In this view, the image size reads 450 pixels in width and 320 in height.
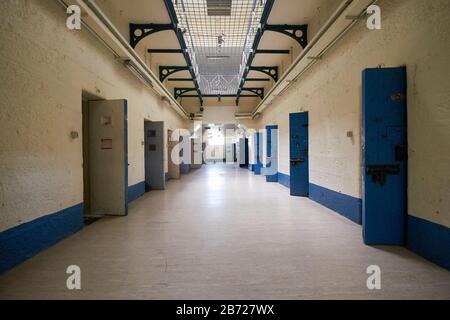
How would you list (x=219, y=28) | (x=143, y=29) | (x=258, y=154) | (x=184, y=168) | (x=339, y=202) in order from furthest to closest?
(x=184, y=168) → (x=258, y=154) → (x=219, y=28) → (x=143, y=29) → (x=339, y=202)

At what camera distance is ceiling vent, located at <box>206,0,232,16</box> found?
197 inches

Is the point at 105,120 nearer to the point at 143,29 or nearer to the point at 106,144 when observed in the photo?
the point at 106,144

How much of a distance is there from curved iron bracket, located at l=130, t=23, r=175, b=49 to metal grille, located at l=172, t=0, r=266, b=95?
1.37ft

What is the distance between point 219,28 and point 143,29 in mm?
1798

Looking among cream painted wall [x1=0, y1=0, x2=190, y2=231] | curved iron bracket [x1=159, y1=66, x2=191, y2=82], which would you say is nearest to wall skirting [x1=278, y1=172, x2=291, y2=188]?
curved iron bracket [x1=159, y1=66, x2=191, y2=82]

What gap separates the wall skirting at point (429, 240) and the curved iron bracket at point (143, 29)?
5.59 meters

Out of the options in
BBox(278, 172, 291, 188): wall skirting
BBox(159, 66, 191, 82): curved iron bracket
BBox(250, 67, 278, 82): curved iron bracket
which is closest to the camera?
BBox(278, 172, 291, 188): wall skirting

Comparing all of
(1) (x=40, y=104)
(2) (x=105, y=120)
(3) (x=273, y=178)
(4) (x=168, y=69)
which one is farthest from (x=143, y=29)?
(3) (x=273, y=178)

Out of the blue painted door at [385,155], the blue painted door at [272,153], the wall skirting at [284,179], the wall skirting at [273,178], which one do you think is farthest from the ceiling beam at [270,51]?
the wall skirting at [273,178]

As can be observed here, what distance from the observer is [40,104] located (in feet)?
9.89

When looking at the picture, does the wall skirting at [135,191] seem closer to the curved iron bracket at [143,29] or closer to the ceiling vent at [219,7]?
the curved iron bracket at [143,29]

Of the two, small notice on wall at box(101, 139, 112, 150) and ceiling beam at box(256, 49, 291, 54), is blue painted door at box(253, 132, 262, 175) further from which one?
small notice on wall at box(101, 139, 112, 150)

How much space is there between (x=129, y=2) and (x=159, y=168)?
14.9ft
